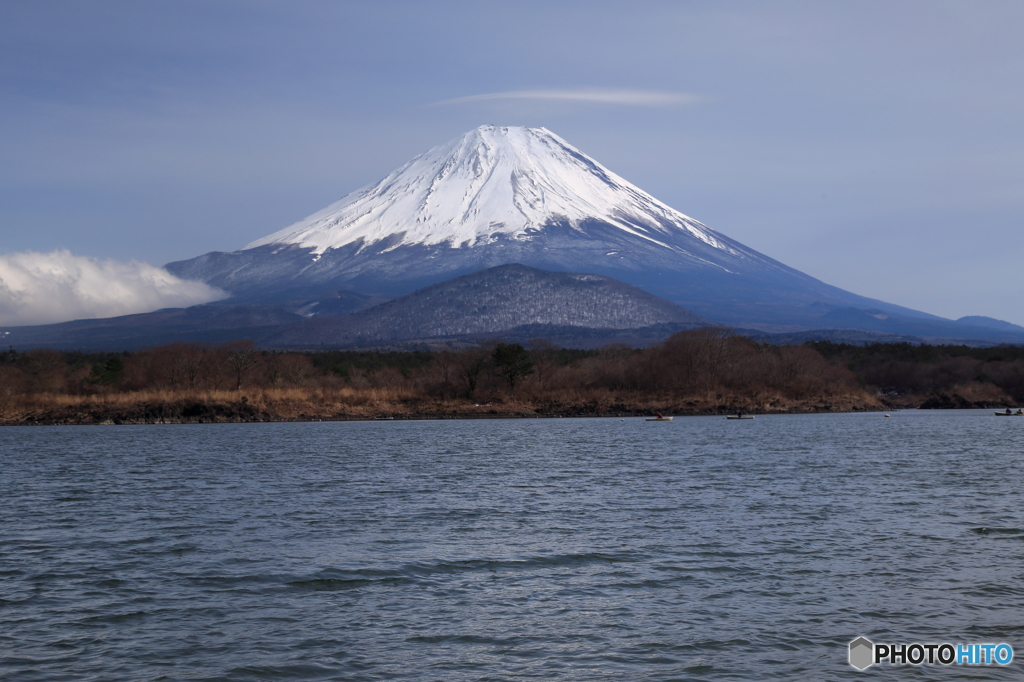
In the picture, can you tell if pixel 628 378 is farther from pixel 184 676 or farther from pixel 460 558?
pixel 184 676

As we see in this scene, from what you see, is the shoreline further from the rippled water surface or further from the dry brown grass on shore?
the rippled water surface

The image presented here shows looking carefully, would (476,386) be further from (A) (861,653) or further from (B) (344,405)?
(A) (861,653)

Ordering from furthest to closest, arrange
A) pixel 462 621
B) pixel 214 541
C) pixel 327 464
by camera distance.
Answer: pixel 327 464 → pixel 214 541 → pixel 462 621

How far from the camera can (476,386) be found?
96.9 meters

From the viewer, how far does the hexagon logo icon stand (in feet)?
41.8

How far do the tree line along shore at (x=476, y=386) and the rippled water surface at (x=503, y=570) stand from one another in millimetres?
46898

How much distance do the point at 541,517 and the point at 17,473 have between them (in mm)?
27177

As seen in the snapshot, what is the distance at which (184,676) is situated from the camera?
40.8ft

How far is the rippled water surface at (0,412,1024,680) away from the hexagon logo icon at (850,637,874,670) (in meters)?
0.21

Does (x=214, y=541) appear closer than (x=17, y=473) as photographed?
Yes

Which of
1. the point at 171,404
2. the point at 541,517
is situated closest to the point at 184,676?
the point at 541,517

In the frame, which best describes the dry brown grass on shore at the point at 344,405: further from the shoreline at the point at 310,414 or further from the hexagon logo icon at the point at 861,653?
the hexagon logo icon at the point at 861,653

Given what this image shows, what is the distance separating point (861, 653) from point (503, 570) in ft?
26.3

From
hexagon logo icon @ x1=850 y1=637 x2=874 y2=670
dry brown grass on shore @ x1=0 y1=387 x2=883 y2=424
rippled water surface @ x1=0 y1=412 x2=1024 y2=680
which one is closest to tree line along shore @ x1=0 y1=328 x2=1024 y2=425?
dry brown grass on shore @ x1=0 y1=387 x2=883 y2=424
